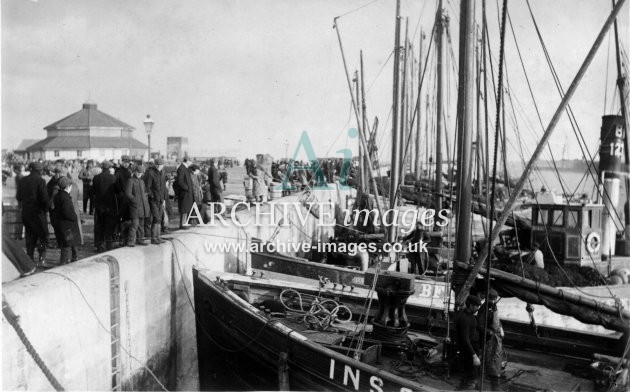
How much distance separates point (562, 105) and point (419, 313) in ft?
15.8

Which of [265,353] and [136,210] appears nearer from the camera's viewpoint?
[265,353]

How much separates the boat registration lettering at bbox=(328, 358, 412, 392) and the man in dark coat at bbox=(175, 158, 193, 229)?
20.0 feet

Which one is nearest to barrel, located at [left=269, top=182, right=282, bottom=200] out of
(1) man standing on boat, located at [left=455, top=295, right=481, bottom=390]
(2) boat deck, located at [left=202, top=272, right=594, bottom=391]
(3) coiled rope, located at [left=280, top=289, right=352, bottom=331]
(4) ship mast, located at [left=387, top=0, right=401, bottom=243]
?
(4) ship mast, located at [left=387, top=0, right=401, bottom=243]

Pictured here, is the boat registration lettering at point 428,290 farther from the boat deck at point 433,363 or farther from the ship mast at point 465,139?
the ship mast at point 465,139

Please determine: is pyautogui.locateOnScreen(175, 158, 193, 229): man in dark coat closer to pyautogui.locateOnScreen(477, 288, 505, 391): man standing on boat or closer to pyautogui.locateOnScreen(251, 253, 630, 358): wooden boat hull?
pyautogui.locateOnScreen(251, 253, 630, 358): wooden boat hull

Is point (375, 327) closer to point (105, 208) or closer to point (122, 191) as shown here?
point (122, 191)

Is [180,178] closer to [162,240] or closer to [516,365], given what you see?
[162,240]

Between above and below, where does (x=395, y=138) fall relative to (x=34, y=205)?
above

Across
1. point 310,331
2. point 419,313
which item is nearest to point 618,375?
point 419,313

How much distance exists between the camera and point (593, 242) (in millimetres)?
14266

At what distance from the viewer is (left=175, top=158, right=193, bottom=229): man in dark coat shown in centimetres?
1223

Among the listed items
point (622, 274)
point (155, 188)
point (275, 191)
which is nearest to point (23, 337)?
point (155, 188)

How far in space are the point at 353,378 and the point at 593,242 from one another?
1009cm

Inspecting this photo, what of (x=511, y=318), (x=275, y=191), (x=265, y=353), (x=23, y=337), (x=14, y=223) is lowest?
(x=265, y=353)
